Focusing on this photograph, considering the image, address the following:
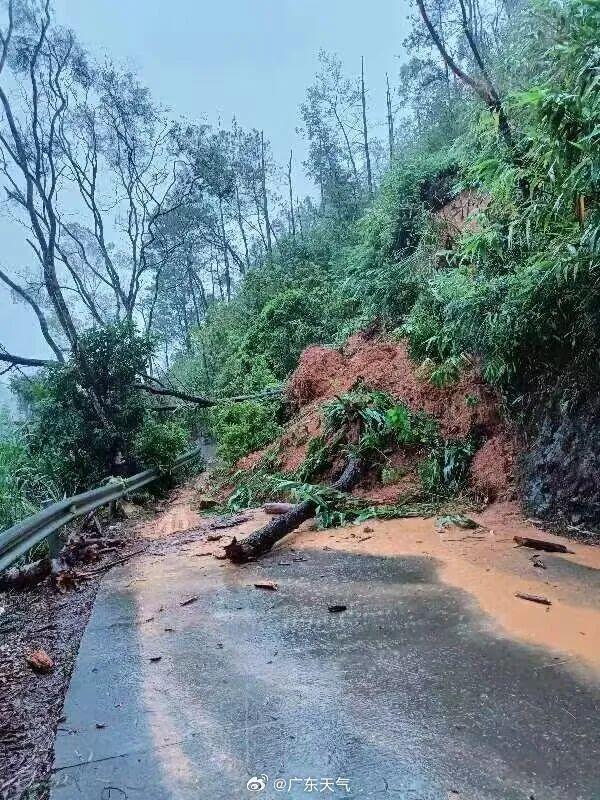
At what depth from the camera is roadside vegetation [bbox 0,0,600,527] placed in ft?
16.3

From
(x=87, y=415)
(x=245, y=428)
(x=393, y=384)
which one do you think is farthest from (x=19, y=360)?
(x=393, y=384)

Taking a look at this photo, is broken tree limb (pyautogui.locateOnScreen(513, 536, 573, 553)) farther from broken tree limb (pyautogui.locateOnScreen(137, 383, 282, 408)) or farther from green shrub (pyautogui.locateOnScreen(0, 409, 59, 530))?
broken tree limb (pyautogui.locateOnScreen(137, 383, 282, 408))

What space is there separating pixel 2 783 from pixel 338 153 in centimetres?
2623

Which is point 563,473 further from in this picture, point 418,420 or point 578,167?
point 578,167

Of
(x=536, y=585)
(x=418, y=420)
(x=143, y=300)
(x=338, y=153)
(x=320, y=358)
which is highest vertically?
(x=338, y=153)

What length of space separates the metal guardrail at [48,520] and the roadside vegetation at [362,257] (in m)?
1.72

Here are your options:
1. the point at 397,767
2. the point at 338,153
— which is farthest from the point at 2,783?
the point at 338,153

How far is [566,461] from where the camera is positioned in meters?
A: 4.95

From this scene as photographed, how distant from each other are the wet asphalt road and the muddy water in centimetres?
16

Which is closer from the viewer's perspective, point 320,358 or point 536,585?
point 536,585

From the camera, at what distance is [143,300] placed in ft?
92.5

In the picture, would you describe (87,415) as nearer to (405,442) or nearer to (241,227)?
(405,442)

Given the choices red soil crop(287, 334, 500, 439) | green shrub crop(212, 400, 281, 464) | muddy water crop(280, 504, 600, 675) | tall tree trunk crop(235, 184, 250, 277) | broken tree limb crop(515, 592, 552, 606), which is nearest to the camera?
muddy water crop(280, 504, 600, 675)

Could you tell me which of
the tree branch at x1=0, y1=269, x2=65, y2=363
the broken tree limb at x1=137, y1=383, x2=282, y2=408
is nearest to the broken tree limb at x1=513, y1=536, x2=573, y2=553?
the broken tree limb at x1=137, y1=383, x2=282, y2=408
